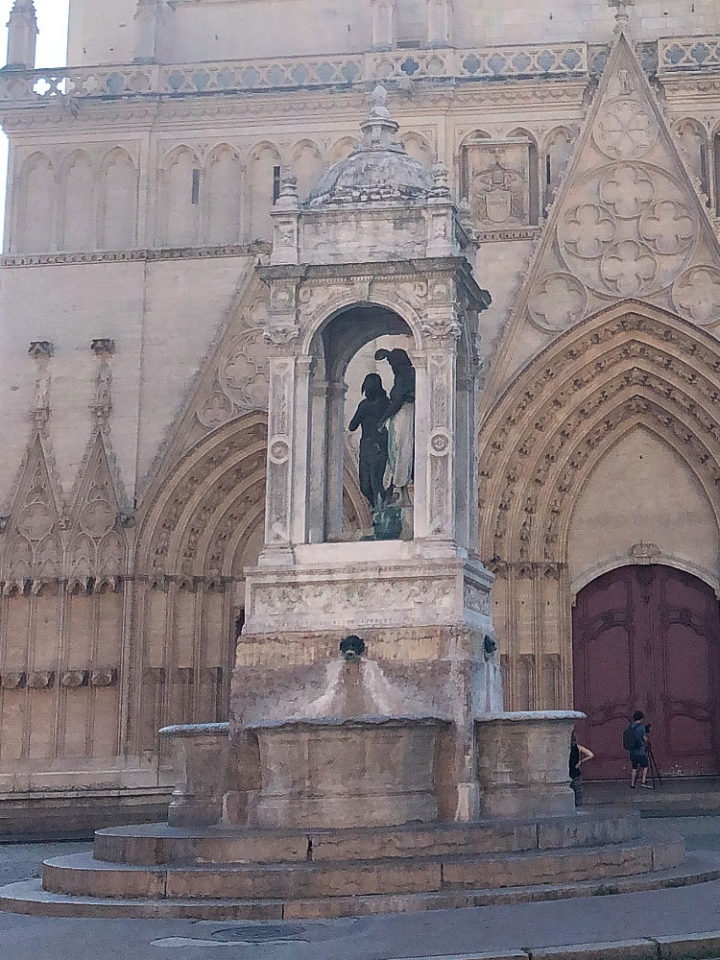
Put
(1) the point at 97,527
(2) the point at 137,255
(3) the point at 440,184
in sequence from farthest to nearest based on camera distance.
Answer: (2) the point at 137,255, (1) the point at 97,527, (3) the point at 440,184

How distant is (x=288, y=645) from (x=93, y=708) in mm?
9525

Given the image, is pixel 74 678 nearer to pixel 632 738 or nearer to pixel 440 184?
pixel 632 738

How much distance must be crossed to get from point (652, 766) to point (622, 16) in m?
10.2

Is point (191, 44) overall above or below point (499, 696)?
above

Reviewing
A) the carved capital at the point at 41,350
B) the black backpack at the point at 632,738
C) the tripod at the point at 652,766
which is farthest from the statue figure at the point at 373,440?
the carved capital at the point at 41,350

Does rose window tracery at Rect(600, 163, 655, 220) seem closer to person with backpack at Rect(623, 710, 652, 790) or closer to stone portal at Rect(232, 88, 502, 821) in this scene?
person with backpack at Rect(623, 710, 652, 790)

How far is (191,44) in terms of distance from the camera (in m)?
21.3

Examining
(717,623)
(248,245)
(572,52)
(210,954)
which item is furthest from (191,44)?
(210,954)

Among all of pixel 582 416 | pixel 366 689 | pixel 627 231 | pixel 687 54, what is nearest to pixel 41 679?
pixel 582 416

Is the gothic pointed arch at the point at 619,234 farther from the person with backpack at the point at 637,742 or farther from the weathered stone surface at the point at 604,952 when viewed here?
the weathered stone surface at the point at 604,952

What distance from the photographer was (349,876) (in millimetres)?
7781

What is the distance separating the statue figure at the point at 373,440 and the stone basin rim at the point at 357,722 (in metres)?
2.38

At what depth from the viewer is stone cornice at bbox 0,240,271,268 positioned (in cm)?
1966

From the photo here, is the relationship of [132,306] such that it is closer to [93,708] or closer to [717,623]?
[93,708]
